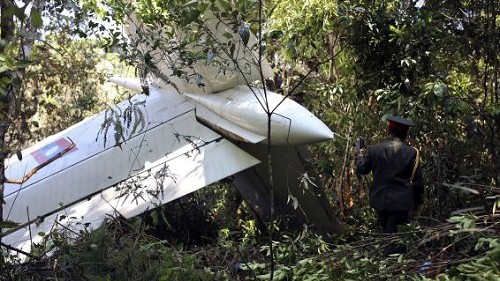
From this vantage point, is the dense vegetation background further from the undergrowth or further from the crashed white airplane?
the crashed white airplane

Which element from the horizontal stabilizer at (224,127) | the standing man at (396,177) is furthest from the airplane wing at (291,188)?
the standing man at (396,177)

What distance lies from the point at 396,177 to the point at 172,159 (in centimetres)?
266

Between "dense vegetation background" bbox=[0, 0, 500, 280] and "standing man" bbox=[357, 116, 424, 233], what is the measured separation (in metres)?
0.19

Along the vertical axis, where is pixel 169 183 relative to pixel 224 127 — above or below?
below

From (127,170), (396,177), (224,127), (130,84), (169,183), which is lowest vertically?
(396,177)

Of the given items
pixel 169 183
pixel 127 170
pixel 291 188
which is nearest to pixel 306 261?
pixel 169 183

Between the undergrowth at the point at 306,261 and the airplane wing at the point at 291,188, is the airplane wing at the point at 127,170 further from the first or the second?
the undergrowth at the point at 306,261

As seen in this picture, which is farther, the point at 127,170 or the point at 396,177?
the point at 127,170

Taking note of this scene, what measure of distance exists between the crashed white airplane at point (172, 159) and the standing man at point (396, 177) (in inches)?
40.5

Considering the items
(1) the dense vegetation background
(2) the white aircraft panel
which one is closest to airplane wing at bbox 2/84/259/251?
(2) the white aircraft panel

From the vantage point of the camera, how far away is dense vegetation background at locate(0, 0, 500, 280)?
4117mm

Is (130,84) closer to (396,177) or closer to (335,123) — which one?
(335,123)

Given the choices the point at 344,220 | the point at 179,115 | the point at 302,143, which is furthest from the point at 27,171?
the point at 344,220

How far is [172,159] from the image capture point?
23.5 ft
